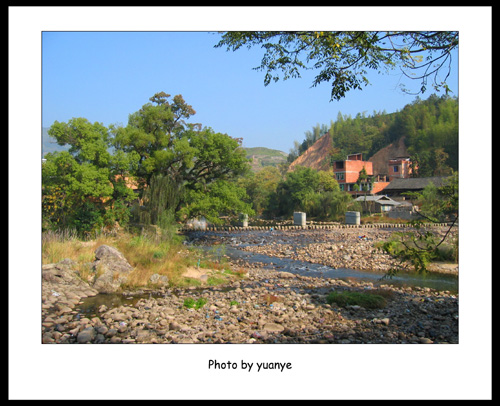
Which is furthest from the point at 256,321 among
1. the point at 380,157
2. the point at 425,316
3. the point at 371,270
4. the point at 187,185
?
the point at 380,157

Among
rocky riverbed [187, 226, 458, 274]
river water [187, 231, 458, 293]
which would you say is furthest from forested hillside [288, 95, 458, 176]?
river water [187, 231, 458, 293]

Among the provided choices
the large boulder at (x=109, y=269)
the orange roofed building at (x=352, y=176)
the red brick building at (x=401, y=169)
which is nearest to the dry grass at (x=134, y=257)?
the large boulder at (x=109, y=269)

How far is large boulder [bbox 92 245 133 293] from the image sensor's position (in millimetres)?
6203

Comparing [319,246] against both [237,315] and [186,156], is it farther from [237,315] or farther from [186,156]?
[237,315]

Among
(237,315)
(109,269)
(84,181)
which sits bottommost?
(237,315)

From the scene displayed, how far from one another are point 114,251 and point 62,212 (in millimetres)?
2502

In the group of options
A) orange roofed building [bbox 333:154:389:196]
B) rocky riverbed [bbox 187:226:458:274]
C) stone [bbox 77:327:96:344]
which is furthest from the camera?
orange roofed building [bbox 333:154:389:196]

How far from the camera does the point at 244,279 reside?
24.8ft

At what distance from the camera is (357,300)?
18.3 ft

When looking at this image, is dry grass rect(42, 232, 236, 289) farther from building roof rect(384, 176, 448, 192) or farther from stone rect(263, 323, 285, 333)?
building roof rect(384, 176, 448, 192)

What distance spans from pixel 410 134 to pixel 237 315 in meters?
31.4

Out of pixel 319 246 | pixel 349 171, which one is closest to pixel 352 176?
pixel 349 171

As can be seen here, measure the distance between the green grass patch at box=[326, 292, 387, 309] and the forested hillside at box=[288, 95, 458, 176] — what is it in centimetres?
955

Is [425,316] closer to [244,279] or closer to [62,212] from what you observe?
[244,279]
